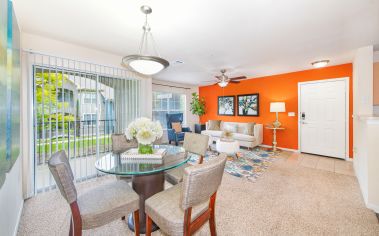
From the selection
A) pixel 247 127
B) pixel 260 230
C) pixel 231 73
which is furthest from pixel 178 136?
pixel 260 230

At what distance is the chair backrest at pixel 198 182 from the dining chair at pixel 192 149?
2.81 ft

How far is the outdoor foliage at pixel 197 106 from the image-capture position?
6.62 metres

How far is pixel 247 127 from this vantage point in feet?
16.5

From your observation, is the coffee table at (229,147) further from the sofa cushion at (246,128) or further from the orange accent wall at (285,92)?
the orange accent wall at (285,92)

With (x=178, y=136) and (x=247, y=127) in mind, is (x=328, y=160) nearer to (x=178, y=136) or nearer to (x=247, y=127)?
(x=247, y=127)

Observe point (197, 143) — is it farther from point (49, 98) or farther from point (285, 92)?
point (285, 92)

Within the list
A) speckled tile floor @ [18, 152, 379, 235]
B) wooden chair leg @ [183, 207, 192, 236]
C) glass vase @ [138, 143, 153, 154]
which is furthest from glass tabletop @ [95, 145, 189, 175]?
speckled tile floor @ [18, 152, 379, 235]

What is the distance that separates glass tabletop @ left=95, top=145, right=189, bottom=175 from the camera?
4.57 feet

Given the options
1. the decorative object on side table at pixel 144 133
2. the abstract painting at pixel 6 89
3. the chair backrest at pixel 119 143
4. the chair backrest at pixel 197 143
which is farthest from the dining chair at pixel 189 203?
the chair backrest at pixel 119 143

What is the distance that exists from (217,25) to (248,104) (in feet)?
12.9

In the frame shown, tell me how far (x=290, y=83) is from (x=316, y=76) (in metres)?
Result: 0.62

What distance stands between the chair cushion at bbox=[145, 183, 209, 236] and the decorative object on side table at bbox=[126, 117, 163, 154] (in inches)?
22.6

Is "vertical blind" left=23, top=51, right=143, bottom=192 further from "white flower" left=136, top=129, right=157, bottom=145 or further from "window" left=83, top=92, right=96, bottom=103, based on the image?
"white flower" left=136, top=129, right=157, bottom=145

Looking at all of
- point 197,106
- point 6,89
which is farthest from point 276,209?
point 197,106
